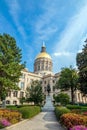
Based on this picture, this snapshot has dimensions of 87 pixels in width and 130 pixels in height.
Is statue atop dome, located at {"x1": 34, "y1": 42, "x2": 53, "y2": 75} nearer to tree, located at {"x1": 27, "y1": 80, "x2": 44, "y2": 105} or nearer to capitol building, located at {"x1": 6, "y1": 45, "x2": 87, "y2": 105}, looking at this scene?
capitol building, located at {"x1": 6, "y1": 45, "x2": 87, "y2": 105}

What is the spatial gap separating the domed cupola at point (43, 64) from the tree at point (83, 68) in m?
63.8

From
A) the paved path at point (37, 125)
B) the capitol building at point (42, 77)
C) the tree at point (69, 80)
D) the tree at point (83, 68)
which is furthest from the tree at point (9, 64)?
the capitol building at point (42, 77)

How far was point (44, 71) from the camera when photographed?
10050 centimetres

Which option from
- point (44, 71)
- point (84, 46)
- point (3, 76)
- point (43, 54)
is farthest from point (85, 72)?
point (43, 54)

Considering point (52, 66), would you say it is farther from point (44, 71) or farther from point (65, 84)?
point (65, 84)

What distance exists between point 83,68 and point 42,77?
198 feet

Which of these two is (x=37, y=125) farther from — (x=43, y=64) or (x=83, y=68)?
(x=43, y=64)

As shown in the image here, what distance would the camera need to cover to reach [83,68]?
3394cm

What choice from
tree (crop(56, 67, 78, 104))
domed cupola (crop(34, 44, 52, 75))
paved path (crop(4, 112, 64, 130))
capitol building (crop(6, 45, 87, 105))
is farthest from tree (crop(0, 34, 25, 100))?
domed cupola (crop(34, 44, 52, 75))

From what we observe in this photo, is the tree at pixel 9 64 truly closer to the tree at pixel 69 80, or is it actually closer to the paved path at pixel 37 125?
the paved path at pixel 37 125

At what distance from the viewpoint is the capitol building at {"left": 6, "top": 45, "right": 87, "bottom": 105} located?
79.0m

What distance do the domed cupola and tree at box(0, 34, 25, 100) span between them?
65546 mm

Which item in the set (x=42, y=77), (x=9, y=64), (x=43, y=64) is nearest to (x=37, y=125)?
(x=9, y=64)

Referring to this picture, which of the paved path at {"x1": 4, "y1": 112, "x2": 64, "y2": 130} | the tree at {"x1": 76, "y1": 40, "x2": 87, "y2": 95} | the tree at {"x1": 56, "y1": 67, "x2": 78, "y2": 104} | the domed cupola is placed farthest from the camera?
the domed cupola
